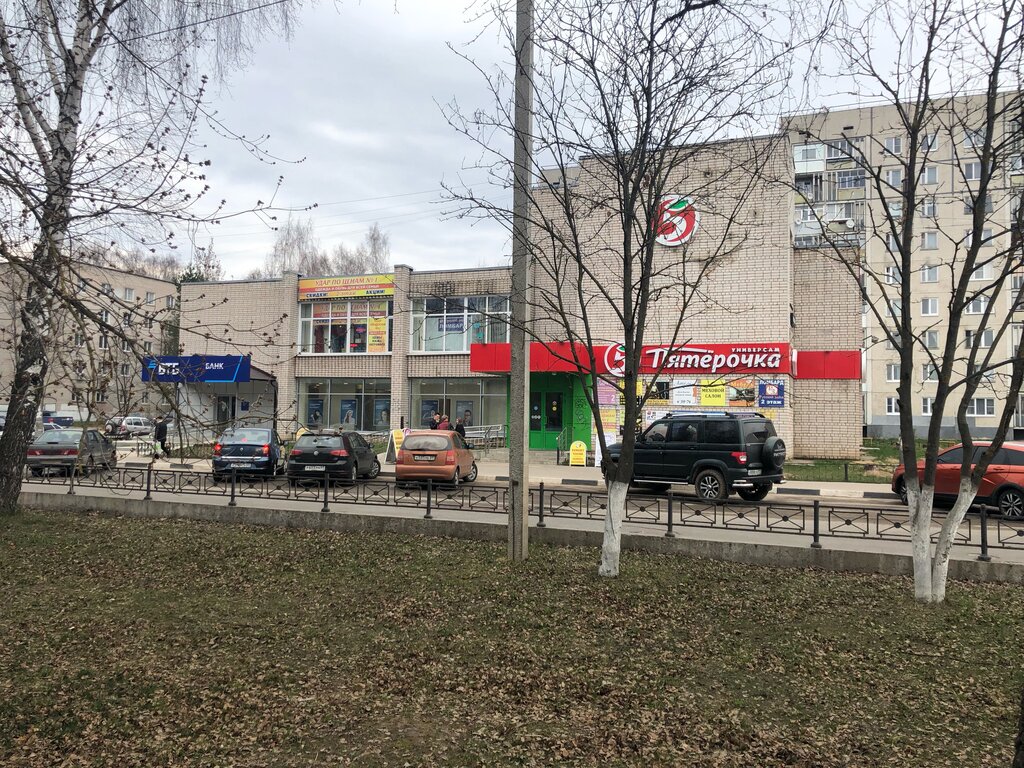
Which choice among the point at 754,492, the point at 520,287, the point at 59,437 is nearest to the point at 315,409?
the point at 59,437

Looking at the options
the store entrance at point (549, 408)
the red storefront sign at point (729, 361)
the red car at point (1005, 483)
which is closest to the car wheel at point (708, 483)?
the red car at point (1005, 483)

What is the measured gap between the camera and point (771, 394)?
21922 millimetres

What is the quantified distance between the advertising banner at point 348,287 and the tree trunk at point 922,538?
2687 centimetres

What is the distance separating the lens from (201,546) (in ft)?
30.4

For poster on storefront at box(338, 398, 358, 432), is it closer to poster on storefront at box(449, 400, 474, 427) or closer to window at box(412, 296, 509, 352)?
window at box(412, 296, 509, 352)

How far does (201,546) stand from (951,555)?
9.54 meters

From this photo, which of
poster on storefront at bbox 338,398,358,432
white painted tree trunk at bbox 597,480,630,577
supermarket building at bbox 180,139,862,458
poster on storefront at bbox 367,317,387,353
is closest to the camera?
white painted tree trunk at bbox 597,480,630,577

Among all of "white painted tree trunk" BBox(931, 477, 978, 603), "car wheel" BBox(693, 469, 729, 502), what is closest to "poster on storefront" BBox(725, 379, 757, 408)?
"car wheel" BBox(693, 469, 729, 502)

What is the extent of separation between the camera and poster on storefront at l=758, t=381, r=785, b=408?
71.6 ft

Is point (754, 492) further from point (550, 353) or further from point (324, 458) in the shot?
point (324, 458)

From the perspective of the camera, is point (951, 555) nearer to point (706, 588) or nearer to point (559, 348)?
point (706, 588)

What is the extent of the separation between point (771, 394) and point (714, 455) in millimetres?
9110

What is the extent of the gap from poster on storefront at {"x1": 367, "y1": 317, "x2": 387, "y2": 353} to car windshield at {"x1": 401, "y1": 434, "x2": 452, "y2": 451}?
638 inches

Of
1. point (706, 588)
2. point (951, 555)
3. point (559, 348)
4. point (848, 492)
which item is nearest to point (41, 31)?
point (706, 588)
